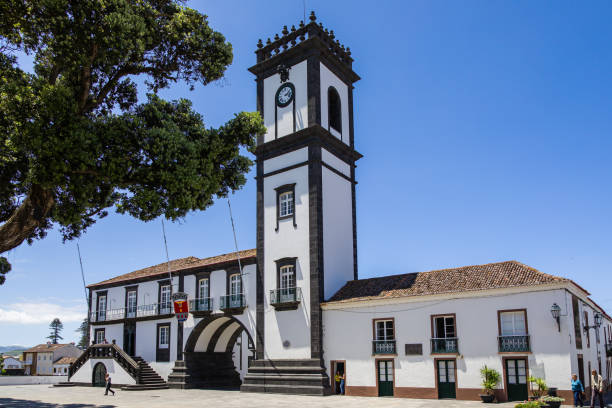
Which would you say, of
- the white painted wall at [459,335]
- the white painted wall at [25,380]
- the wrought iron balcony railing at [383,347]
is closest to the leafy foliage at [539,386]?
the white painted wall at [459,335]

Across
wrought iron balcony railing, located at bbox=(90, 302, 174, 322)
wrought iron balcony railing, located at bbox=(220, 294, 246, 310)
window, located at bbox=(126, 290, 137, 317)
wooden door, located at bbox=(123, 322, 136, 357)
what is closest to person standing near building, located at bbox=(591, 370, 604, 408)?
wrought iron balcony railing, located at bbox=(220, 294, 246, 310)

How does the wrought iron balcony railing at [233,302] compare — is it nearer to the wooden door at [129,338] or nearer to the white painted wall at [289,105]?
the white painted wall at [289,105]

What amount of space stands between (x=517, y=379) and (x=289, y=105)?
17.5 meters

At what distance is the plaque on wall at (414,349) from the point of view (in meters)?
23.1

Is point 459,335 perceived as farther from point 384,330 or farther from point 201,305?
point 201,305

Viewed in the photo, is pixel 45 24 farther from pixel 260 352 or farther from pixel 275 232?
pixel 260 352

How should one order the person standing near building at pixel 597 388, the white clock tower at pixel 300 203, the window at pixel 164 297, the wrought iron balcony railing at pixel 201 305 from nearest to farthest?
the person standing near building at pixel 597 388 → the white clock tower at pixel 300 203 → the wrought iron balcony railing at pixel 201 305 → the window at pixel 164 297

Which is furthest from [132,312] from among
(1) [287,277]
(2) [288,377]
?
(2) [288,377]

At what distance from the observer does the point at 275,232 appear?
93.4ft

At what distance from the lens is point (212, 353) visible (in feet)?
108

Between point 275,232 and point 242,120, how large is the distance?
14.2 meters

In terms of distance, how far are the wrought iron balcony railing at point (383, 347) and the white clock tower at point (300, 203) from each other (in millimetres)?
2834

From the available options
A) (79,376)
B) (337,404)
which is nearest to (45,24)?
(337,404)

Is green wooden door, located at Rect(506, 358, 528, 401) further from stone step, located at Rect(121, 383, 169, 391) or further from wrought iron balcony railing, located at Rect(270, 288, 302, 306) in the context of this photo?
stone step, located at Rect(121, 383, 169, 391)
